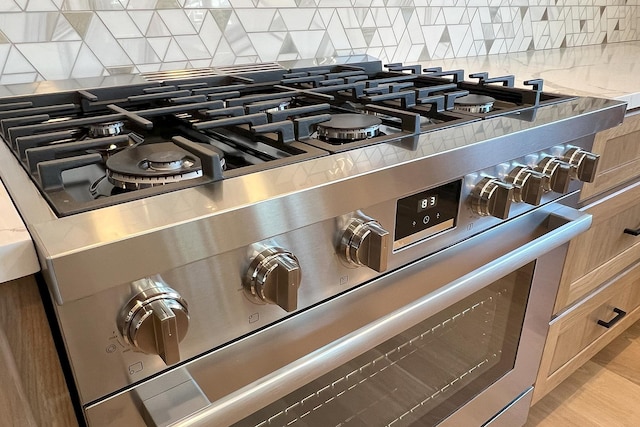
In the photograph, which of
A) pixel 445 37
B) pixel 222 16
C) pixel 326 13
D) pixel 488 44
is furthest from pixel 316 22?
pixel 488 44

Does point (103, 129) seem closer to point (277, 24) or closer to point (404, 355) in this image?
point (404, 355)

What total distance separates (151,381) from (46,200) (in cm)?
21

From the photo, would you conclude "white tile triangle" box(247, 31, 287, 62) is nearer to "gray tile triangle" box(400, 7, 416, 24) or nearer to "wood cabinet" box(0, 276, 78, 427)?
"gray tile triangle" box(400, 7, 416, 24)

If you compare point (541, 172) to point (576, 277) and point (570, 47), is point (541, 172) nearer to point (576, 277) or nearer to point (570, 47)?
point (576, 277)

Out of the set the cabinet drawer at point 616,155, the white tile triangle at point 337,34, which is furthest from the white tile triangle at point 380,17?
the cabinet drawer at point 616,155

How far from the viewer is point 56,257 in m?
0.41

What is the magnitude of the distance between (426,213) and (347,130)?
161 mm

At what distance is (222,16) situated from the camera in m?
1.18

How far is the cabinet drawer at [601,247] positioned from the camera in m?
1.15

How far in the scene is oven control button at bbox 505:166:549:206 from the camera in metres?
0.79

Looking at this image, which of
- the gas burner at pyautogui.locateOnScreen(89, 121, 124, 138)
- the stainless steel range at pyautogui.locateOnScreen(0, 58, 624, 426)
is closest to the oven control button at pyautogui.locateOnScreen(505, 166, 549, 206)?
the stainless steel range at pyautogui.locateOnScreen(0, 58, 624, 426)

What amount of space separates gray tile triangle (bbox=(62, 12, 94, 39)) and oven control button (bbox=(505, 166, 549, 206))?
856 mm

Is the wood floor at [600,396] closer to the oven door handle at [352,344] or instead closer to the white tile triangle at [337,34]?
the oven door handle at [352,344]

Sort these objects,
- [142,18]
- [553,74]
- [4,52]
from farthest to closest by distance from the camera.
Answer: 1. [553,74]
2. [142,18]
3. [4,52]
